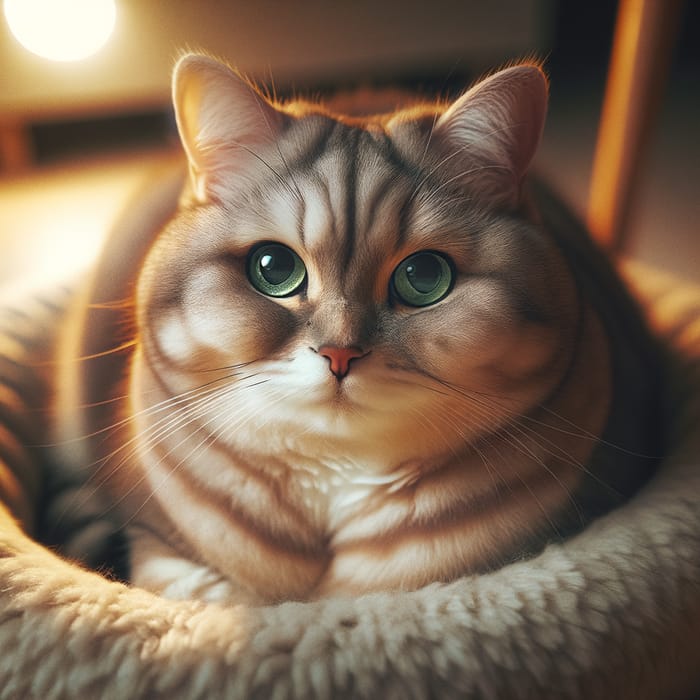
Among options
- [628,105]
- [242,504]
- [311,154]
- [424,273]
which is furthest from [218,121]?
[628,105]

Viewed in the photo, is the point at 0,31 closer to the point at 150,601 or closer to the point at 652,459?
the point at 150,601

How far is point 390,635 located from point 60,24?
21.0 inches

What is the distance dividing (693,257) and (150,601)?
39.1 inches

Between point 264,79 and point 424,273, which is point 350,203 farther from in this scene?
point 264,79

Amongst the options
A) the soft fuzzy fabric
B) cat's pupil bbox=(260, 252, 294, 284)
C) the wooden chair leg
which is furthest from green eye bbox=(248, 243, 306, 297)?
the wooden chair leg

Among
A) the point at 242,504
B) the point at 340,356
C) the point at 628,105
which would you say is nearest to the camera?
the point at 340,356

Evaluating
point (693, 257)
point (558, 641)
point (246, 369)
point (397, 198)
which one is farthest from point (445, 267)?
point (693, 257)

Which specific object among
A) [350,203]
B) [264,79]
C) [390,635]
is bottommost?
[390,635]

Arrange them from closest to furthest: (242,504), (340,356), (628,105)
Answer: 1. (340,356)
2. (242,504)
3. (628,105)

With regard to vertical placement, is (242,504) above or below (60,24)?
below

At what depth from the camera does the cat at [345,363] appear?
1.73 ft

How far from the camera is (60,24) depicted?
59 centimetres

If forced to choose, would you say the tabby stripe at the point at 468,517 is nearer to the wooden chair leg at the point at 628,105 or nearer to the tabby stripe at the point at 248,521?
the tabby stripe at the point at 248,521

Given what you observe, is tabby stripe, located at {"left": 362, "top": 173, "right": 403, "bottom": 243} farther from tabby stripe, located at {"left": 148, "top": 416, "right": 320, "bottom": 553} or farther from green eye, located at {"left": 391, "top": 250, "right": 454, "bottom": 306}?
tabby stripe, located at {"left": 148, "top": 416, "right": 320, "bottom": 553}
